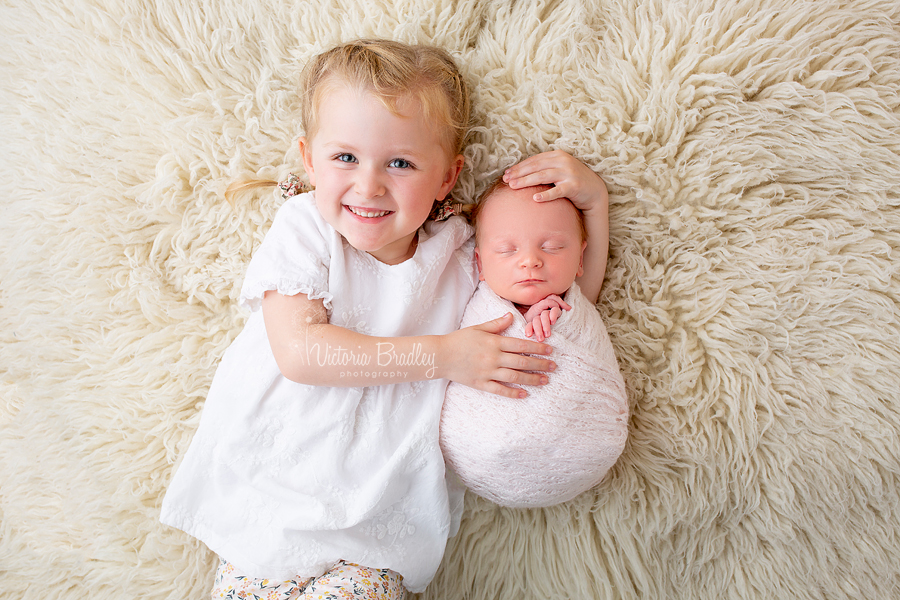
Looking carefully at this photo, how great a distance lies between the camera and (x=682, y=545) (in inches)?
43.2

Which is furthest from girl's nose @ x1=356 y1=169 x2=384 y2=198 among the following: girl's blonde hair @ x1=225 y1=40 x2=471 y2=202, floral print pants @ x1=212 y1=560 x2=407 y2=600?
floral print pants @ x1=212 y1=560 x2=407 y2=600

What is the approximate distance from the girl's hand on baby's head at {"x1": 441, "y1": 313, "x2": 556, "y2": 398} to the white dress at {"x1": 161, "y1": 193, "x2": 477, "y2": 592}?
63 millimetres

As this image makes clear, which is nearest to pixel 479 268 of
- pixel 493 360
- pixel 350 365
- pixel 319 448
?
pixel 493 360

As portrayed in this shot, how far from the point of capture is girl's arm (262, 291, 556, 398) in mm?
960

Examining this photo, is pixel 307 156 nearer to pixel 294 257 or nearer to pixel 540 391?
pixel 294 257

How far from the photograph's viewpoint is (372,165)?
95 cm

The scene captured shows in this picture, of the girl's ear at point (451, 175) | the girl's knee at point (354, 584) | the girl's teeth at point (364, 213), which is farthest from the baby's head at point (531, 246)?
the girl's knee at point (354, 584)

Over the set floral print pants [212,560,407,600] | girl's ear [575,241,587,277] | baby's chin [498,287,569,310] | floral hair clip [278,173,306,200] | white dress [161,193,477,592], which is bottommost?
floral print pants [212,560,407,600]

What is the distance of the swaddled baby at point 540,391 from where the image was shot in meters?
0.96

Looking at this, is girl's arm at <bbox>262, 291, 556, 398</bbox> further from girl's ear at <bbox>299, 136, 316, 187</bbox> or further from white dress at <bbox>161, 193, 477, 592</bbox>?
girl's ear at <bbox>299, 136, 316, 187</bbox>

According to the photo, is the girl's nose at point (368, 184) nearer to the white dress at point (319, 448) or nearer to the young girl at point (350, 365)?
the young girl at point (350, 365)

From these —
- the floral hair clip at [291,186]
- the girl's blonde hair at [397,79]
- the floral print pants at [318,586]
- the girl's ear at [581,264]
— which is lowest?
the floral print pants at [318,586]

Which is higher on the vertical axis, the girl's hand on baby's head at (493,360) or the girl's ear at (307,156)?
the girl's ear at (307,156)

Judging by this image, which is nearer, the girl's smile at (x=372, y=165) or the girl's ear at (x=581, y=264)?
the girl's smile at (x=372, y=165)
